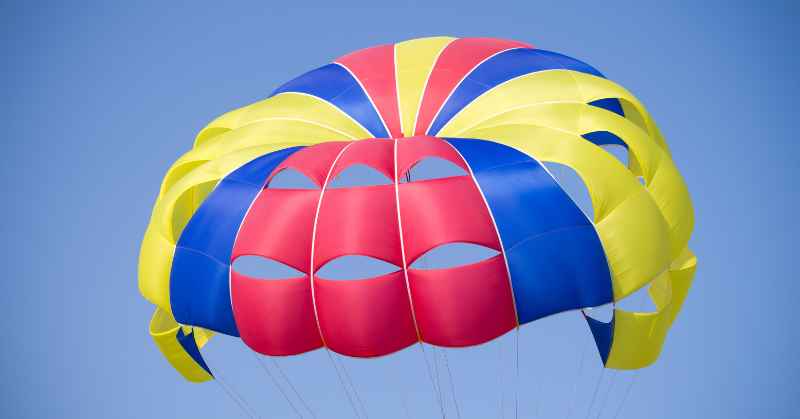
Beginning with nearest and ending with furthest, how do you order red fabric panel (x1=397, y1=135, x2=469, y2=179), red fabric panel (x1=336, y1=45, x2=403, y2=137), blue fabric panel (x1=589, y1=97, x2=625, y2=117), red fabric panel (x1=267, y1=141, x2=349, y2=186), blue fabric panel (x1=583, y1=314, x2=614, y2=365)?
red fabric panel (x1=397, y1=135, x2=469, y2=179), red fabric panel (x1=267, y1=141, x2=349, y2=186), blue fabric panel (x1=583, y1=314, x2=614, y2=365), red fabric panel (x1=336, y1=45, x2=403, y2=137), blue fabric panel (x1=589, y1=97, x2=625, y2=117)

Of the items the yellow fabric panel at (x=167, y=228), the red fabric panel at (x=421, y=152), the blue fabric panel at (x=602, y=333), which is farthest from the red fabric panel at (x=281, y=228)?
the blue fabric panel at (x=602, y=333)

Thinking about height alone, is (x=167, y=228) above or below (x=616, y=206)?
above

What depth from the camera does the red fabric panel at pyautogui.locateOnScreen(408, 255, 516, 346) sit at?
13.1 metres

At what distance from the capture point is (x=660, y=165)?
14.9 m

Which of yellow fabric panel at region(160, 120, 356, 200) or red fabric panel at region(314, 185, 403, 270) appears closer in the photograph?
red fabric panel at region(314, 185, 403, 270)

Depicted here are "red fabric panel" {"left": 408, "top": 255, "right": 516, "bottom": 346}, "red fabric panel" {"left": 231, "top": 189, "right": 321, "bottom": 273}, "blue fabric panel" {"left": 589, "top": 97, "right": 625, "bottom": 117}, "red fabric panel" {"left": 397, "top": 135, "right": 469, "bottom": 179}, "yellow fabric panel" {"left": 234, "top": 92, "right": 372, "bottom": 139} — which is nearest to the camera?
"red fabric panel" {"left": 408, "top": 255, "right": 516, "bottom": 346}

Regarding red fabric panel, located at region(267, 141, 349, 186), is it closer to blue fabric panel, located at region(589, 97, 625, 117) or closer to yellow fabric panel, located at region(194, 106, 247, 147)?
yellow fabric panel, located at region(194, 106, 247, 147)

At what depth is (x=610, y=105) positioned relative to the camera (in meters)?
16.4

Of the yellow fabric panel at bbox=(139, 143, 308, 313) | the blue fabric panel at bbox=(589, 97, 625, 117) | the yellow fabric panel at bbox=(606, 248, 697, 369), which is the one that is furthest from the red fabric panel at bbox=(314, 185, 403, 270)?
the blue fabric panel at bbox=(589, 97, 625, 117)

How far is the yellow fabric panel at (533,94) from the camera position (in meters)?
15.4

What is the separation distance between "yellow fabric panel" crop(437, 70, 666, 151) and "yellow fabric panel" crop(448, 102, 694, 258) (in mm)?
156

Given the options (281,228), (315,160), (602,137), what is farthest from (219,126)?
(602,137)

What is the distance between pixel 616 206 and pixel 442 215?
1.96m

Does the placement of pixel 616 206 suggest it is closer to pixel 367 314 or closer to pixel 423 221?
pixel 423 221
